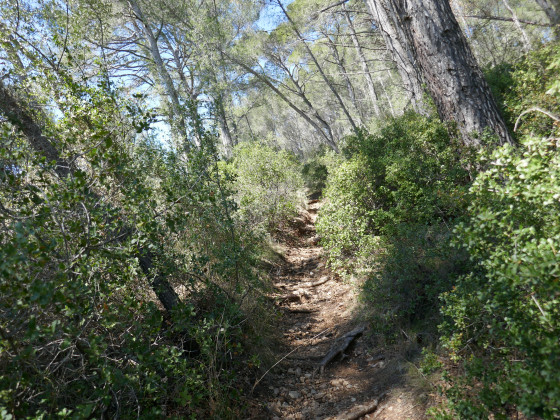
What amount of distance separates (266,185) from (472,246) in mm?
8085

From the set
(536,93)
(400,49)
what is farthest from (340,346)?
(400,49)

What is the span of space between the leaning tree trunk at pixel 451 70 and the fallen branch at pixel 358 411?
131 inches

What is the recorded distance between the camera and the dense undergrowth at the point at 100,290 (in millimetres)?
2064

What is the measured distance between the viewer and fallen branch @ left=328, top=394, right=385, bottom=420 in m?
2.93

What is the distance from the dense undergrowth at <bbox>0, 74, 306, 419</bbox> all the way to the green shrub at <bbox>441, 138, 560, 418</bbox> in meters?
1.99

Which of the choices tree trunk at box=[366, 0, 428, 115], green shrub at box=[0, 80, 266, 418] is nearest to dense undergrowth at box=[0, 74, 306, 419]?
green shrub at box=[0, 80, 266, 418]

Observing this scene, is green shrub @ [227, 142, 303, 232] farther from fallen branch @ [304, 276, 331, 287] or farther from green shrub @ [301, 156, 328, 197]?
green shrub @ [301, 156, 328, 197]

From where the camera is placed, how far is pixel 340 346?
13.2ft

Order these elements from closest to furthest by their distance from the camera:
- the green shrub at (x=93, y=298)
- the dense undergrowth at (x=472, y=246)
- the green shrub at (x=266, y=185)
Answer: the dense undergrowth at (x=472, y=246)
the green shrub at (x=93, y=298)
the green shrub at (x=266, y=185)

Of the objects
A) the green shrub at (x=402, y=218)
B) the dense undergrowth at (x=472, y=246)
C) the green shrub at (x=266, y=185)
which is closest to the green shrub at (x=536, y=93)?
the dense undergrowth at (x=472, y=246)

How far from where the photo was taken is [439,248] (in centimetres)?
353

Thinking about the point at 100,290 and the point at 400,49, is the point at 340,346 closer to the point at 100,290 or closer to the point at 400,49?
the point at 100,290

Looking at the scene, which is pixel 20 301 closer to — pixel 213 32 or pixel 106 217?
pixel 106 217

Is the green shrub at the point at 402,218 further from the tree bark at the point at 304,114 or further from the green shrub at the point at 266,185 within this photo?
the tree bark at the point at 304,114
